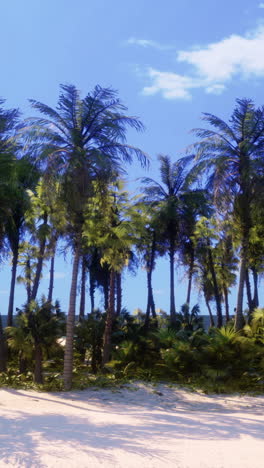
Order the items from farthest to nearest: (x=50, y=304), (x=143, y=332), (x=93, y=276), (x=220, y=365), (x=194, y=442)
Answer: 1. (x=93, y=276)
2. (x=143, y=332)
3. (x=50, y=304)
4. (x=220, y=365)
5. (x=194, y=442)

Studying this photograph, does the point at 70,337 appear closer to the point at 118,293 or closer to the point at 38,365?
the point at 38,365

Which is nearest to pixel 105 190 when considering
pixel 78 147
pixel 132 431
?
pixel 78 147

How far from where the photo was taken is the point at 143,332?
82.8ft

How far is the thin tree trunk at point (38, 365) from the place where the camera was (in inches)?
818

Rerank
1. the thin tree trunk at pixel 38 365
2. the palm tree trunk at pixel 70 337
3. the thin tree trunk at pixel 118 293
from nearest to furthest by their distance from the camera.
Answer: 1. the palm tree trunk at pixel 70 337
2. the thin tree trunk at pixel 38 365
3. the thin tree trunk at pixel 118 293

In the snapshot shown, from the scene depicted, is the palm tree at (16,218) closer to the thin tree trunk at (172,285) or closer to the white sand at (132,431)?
the thin tree trunk at (172,285)

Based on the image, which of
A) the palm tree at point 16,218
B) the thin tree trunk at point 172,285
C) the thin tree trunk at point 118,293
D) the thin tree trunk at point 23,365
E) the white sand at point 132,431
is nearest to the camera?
the white sand at point 132,431

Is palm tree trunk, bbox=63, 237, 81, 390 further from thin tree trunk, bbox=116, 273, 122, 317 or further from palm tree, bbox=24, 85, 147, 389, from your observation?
thin tree trunk, bbox=116, 273, 122, 317

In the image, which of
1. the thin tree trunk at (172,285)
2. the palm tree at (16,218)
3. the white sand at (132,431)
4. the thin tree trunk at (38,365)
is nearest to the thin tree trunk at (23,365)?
the thin tree trunk at (38,365)

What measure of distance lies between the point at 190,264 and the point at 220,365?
1262cm

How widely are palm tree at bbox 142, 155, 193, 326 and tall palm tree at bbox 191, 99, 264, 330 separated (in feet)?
14.6

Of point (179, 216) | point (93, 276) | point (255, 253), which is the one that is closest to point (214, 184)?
point (179, 216)

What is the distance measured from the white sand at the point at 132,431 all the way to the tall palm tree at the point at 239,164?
20.2ft

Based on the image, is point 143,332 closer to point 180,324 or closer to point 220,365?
point 180,324
